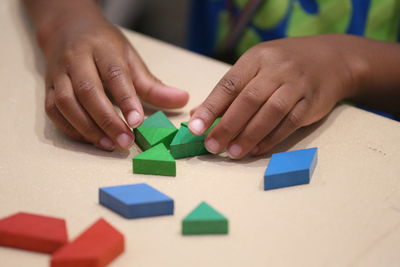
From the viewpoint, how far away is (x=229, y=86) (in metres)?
0.75

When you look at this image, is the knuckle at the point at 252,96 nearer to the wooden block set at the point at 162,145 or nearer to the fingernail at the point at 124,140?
the wooden block set at the point at 162,145

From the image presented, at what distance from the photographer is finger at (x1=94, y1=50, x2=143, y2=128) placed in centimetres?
75

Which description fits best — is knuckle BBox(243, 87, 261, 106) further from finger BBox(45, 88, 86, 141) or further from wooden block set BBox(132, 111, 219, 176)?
finger BBox(45, 88, 86, 141)

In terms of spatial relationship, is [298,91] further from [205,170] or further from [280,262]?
[280,262]

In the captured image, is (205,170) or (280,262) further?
(205,170)

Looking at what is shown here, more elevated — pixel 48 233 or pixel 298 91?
pixel 298 91

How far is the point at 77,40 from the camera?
0.86 m

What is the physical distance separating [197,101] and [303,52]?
0.18 meters

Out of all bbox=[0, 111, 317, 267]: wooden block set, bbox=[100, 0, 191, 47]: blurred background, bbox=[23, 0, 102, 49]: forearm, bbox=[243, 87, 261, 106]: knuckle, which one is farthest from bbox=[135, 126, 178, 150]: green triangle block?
bbox=[100, 0, 191, 47]: blurred background

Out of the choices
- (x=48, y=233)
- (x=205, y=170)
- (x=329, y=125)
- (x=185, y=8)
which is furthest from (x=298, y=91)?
(x=185, y=8)

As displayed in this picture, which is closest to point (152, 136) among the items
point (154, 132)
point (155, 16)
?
point (154, 132)

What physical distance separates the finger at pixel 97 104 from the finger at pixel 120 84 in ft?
0.05

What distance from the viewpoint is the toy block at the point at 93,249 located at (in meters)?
0.52

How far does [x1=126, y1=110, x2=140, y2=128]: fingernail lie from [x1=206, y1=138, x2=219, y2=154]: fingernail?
4.0 inches
